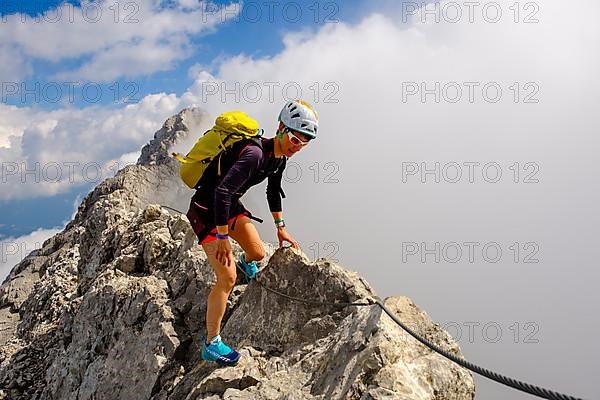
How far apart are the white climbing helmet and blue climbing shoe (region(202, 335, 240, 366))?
3.95m

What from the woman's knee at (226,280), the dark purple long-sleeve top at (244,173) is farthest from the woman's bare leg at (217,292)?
the dark purple long-sleeve top at (244,173)

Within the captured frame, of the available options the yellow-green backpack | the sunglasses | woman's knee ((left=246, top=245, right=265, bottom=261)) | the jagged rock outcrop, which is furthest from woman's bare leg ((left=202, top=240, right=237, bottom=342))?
the sunglasses

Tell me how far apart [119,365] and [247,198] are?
84.3 meters

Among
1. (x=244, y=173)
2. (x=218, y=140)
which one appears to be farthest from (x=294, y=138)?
(x=218, y=140)

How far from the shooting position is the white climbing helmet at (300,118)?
26.3ft

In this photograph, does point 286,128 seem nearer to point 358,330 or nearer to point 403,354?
point 358,330

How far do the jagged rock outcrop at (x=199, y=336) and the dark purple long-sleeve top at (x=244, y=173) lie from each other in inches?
75.8

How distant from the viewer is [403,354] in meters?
6.78

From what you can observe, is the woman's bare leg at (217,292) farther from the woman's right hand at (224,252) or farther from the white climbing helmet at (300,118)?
the white climbing helmet at (300,118)

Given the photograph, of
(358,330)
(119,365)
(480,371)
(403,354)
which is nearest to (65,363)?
(119,365)

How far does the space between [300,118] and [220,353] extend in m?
4.32

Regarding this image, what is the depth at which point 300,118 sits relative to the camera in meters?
8.03

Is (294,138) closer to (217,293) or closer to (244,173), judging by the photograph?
(244,173)

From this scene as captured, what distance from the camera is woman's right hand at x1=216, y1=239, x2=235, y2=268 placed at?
7.80 m
